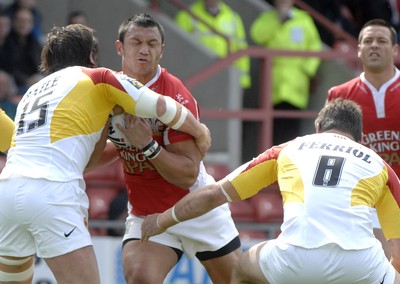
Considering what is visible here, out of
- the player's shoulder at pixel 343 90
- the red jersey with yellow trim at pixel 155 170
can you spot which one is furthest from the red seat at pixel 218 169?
the red jersey with yellow trim at pixel 155 170

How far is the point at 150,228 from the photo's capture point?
688 centimetres

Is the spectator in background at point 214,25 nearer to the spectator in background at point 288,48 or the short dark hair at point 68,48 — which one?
the spectator in background at point 288,48

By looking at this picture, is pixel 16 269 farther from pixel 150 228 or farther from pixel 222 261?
pixel 222 261

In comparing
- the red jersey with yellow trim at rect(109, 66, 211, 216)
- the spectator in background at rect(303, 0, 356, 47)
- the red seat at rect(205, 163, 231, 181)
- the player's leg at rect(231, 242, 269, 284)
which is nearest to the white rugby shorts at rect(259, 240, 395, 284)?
the player's leg at rect(231, 242, 269, 284)

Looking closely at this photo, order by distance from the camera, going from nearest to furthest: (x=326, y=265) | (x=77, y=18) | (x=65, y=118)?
(x=326, y=265) → (x=65, y=118) → (x=77, y=18)

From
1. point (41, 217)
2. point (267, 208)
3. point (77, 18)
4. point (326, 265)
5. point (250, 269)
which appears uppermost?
point (77, 18)

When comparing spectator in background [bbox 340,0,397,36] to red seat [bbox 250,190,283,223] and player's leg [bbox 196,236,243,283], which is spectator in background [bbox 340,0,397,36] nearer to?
red seat [bbox 250,190,283,223]

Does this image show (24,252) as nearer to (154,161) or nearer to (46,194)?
(46,194)

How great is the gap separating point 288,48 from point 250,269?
255 inches

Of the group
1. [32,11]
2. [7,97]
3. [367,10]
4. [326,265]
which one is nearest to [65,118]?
[326,265]

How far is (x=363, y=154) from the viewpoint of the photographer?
6.39 metres

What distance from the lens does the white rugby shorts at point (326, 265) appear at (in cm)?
613

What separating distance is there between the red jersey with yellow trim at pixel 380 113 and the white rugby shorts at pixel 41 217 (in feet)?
9.27

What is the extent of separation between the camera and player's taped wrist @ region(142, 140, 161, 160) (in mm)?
6938
